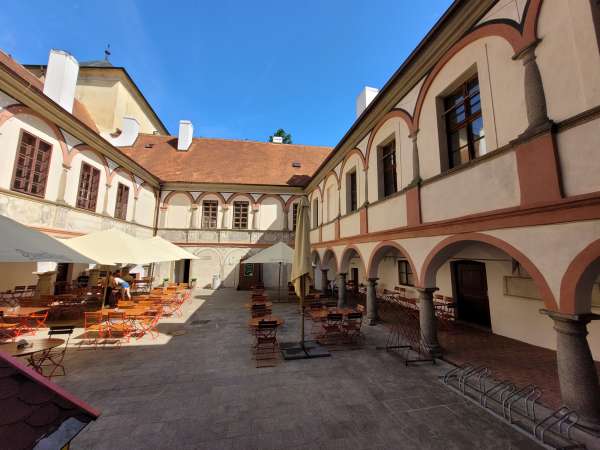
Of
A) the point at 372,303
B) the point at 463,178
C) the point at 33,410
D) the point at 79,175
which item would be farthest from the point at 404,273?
the point at 79,175

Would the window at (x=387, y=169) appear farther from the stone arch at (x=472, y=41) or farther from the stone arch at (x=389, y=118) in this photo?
the stone arch at (x=472, y=41)

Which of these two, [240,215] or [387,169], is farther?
[240,215]

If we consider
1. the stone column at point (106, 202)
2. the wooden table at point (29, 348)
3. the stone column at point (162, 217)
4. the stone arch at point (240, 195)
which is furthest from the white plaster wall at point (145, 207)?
the wooden table at point (29, 348)

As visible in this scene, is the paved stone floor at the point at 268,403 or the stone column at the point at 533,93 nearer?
the paved stone floor at the point at 268,403

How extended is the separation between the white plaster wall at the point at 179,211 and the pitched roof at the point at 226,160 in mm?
1382

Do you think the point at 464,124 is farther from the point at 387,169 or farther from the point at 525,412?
the point at 525,412

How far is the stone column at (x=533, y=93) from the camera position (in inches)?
164

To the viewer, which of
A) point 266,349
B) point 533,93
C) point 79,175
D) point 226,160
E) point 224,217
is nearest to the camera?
point 533,93

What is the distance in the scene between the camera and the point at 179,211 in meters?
19.8

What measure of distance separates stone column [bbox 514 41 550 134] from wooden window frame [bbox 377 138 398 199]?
4744 mm

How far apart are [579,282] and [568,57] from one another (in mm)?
3285

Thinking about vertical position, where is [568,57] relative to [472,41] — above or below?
below

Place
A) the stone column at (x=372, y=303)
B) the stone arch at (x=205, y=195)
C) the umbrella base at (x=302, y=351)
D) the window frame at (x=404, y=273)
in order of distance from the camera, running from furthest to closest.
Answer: the stone arch at (x=205, y=195) → the window frame at (x=404, y=273) → the stone column at (x=372, y=303) → the umbrella base at (x=302, y=351)

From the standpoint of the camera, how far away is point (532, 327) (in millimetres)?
7316
